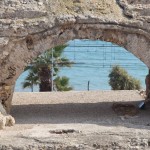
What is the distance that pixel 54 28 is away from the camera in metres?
13.7

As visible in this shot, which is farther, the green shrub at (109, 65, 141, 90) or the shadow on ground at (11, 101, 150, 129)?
the green shrub at (109, 65, 141, 90)

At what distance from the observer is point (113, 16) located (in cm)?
1390

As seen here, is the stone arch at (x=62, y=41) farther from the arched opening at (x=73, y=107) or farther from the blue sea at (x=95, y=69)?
the blue sea at (x=95, y=69)

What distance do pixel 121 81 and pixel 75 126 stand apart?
12563 mm

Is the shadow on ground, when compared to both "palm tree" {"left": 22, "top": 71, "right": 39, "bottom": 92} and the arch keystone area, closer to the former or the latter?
the arch keystone area

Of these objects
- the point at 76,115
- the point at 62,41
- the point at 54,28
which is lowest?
the point at 76,115

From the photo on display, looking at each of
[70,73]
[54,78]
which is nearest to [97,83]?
[70,73]

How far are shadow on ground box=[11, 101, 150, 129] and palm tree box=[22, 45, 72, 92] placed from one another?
5.26 m

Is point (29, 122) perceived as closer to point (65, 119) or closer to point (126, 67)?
point (65, 119)

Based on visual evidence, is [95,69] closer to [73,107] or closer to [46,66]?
[46,66]

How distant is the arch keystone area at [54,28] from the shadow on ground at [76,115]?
99 cm

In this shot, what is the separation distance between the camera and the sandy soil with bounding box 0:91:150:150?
11727 millimetres

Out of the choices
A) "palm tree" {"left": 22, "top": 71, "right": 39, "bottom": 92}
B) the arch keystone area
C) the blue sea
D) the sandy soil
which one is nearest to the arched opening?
the sandy soil

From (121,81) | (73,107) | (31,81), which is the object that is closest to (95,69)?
(121,81)
